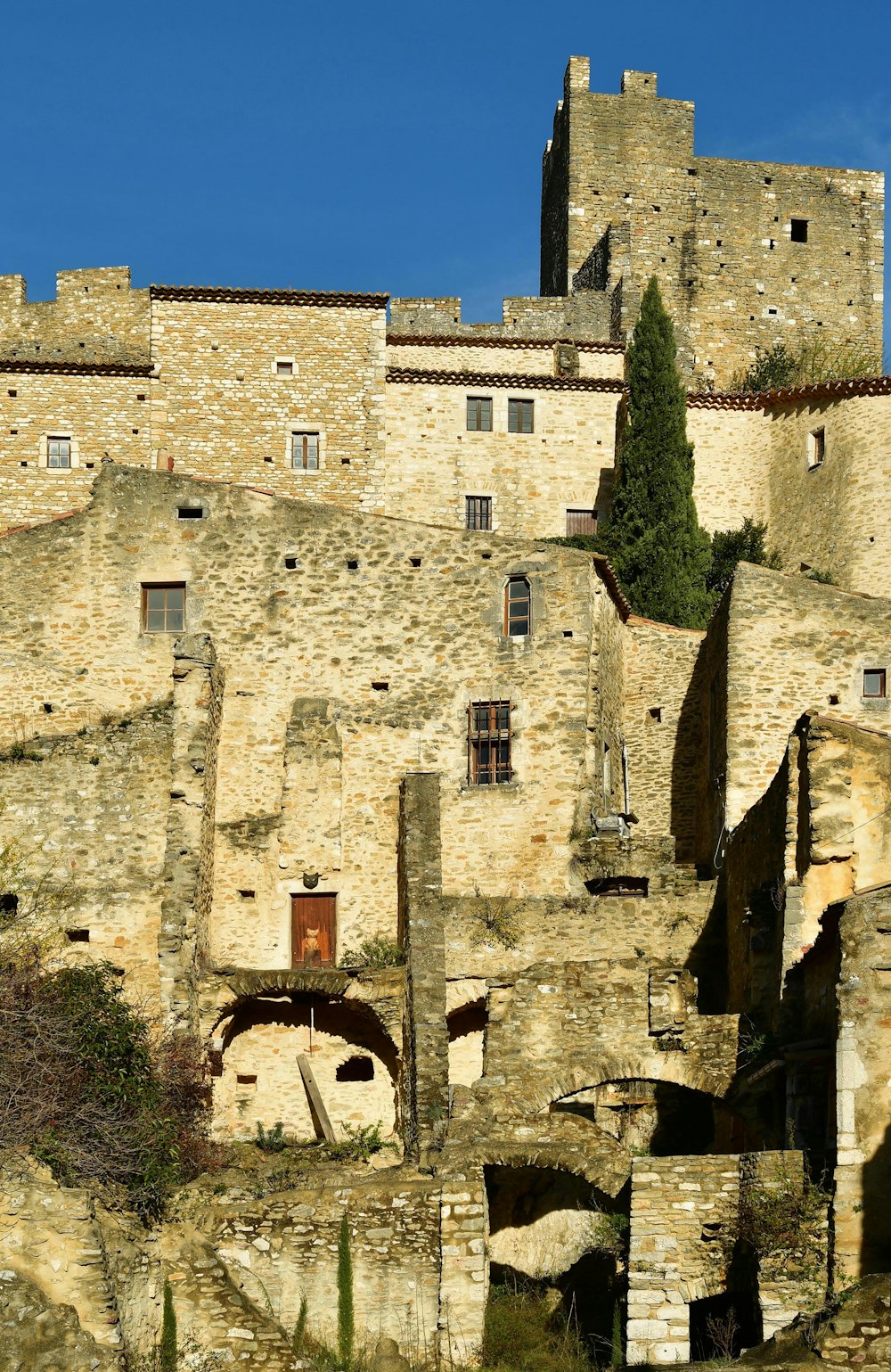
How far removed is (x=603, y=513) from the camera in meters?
48.4

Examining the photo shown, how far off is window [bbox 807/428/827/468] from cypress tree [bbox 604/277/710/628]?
266cm

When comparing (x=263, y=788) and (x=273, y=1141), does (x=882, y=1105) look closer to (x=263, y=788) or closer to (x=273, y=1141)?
(x=273, y=1141)

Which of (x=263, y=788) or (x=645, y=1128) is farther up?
(x=263, y=788)

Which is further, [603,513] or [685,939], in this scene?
[603,513]

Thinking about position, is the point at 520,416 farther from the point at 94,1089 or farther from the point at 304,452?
the point at 94,1089

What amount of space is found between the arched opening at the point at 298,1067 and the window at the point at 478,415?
19.9 meters

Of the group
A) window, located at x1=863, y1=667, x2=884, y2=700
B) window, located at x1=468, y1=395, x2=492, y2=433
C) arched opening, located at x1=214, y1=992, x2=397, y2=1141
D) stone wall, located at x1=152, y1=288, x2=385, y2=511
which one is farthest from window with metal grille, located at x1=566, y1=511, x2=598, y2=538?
arched opening, located at x1=214, y1=992, x2=397, y2=1141

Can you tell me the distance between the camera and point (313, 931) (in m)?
33.6

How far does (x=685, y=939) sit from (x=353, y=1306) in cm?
887

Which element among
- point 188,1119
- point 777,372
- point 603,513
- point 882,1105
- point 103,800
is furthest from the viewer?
point 777,372

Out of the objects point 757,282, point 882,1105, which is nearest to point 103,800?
point 882,1105

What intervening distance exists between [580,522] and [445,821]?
1593 cm

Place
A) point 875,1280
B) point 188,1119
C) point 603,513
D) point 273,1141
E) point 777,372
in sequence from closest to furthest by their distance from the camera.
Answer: point 875,1280 → point 188,1119 → point 273,1141 → point 603,513 → point 777,372

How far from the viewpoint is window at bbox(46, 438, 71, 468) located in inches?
1869
